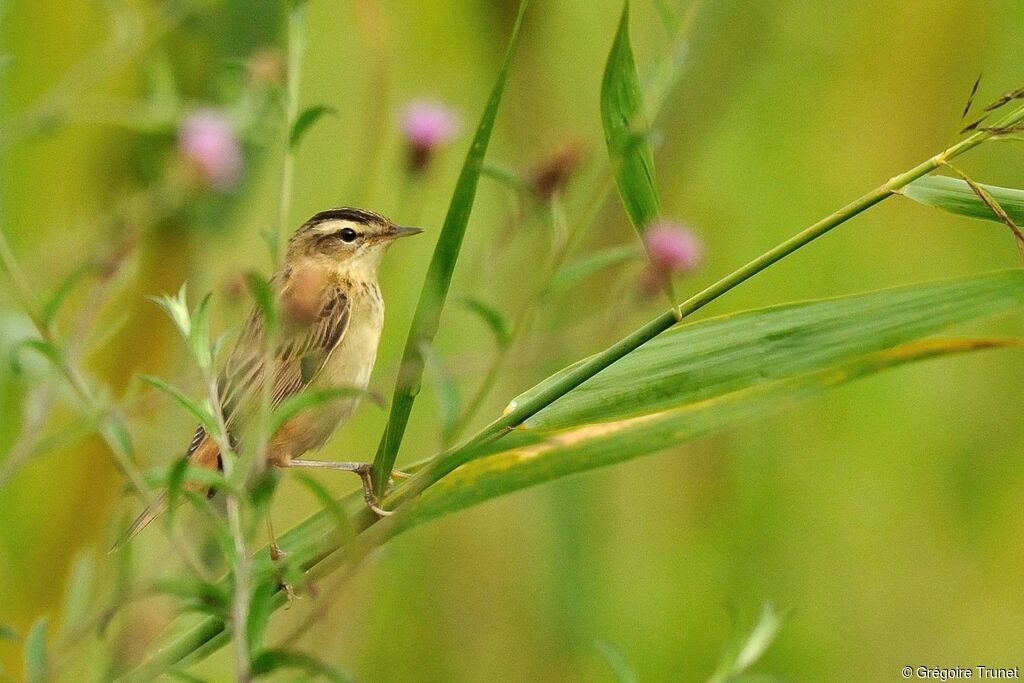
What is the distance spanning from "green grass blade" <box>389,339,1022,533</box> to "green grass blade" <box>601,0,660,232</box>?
46cm

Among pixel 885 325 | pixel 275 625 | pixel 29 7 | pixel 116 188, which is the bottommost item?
→ pixel 275 625

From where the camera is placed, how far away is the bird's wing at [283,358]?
282 cm

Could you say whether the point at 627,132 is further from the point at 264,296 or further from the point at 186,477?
the point at 186,477

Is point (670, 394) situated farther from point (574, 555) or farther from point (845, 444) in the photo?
point (845, 444)

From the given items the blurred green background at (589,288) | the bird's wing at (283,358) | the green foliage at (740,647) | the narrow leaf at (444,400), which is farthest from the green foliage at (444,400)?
the bird's wing at (283,358)

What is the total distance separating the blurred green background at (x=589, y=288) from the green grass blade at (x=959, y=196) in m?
0.72

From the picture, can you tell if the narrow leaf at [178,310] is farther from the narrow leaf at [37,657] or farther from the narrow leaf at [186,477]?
the narrow leaf at [37,657]

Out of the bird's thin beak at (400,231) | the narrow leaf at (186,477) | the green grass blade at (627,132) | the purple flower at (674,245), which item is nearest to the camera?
the narrow leaf at (186,477)

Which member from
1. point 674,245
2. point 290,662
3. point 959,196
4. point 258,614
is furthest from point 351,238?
point 290,662

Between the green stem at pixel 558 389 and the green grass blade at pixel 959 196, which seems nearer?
the green stem at pixel 558 389

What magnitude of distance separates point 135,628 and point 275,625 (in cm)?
198

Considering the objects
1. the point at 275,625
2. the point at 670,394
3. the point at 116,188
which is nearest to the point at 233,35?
the point at 116,188

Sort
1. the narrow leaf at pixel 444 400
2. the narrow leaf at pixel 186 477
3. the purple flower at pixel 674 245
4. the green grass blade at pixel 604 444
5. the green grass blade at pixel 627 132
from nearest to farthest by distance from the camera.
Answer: the narrow leaf at pixel 186 477 < the narrow leaf at pixel 444 400 < the green grass blade at pixel 627 132 < the purple flower at pixel 674 245 < the green grass blade at pixel 604 444

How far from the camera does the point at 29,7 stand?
11.7 feet
